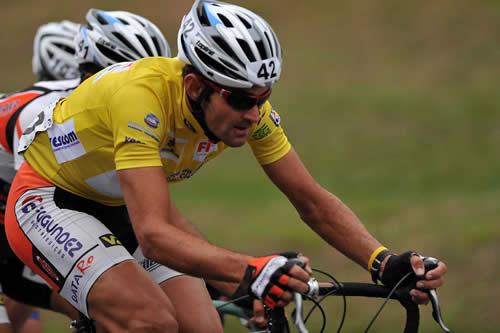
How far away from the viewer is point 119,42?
8.22 meters

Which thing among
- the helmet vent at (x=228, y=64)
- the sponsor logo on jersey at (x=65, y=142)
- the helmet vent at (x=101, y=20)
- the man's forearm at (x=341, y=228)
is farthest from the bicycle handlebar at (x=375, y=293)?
the helmet vent at (x=101, y=20)

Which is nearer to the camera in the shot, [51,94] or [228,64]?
[228,64]

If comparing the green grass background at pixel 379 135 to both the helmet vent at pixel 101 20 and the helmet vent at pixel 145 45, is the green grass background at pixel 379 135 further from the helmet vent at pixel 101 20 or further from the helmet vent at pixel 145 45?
the helmet vent at pixel 145 45

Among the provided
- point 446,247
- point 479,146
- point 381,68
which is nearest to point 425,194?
point 479,146

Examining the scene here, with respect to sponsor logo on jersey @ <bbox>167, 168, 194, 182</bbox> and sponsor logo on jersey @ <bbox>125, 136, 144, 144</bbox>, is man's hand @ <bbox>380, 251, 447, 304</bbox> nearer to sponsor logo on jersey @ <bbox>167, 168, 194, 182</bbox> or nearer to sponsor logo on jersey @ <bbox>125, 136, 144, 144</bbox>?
sponsor logo on jersey @ <bbox>167, 168, 194, 182</bbox>

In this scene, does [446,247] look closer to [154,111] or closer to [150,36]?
[150,36]

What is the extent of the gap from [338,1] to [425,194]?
991 centimetres

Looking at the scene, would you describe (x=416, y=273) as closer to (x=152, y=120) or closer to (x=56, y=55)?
(x=152, y=120)

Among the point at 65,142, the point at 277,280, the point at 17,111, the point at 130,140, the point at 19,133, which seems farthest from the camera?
the point at 17,111

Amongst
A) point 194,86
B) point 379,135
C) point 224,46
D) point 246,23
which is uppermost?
point 379,135

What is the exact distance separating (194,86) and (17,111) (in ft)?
7.67

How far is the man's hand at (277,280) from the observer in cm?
496

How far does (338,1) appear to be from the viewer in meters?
26.2

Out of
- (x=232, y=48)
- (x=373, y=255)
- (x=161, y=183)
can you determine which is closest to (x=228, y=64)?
(x=232, y=48)
